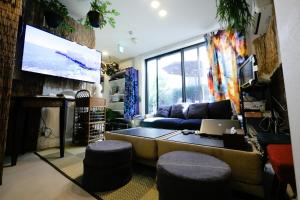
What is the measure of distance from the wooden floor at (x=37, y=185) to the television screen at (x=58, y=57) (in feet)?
4.42

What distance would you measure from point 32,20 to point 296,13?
3.00 m

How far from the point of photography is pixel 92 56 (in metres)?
2.96

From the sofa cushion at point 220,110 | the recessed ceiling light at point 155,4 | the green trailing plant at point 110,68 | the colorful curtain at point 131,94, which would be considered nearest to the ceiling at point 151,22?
the recessed ceiling light at point 155,4

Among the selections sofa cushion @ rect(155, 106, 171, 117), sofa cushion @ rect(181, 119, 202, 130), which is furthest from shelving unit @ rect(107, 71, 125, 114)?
sofa cushion @ rect(181, 119, 202, 130)

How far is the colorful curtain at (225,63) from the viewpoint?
2.75m

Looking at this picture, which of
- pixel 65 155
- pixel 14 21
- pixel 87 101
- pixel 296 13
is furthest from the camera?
pixel 87 101

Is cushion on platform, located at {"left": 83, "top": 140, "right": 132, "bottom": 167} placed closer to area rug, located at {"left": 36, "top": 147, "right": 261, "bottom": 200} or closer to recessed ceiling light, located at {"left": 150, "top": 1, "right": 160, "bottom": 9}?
area rug, located at {"left": 36, "top": 147, "right": 261, "bottom": 200}

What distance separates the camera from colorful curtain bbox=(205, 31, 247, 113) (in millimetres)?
2752

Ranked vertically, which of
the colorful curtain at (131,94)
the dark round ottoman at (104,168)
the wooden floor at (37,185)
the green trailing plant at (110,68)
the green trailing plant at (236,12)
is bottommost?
the wooden floor at (37,185)

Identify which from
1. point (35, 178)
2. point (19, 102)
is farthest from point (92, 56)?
point (35, 178)

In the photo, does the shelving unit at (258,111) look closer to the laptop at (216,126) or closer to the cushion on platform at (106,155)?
the laptop at (216,126)

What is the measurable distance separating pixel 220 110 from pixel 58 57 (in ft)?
9.80

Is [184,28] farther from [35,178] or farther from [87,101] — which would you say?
[35,178]

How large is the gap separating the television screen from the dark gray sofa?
5.23 feet
